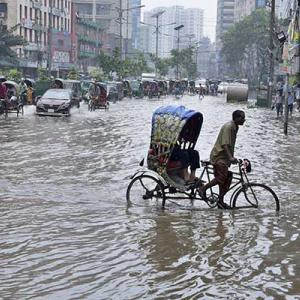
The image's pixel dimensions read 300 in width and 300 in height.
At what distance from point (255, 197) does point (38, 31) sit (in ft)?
231

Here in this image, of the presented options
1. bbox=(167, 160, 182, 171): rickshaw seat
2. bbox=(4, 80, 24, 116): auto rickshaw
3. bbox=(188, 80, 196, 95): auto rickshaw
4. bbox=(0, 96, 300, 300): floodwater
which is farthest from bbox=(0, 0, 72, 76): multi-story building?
bbox=(167, 160, 182, 171): rickshaw seat

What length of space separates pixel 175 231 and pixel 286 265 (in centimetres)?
187

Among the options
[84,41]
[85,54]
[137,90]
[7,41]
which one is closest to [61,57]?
[85,54]

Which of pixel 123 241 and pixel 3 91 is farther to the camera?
pixel 3 91

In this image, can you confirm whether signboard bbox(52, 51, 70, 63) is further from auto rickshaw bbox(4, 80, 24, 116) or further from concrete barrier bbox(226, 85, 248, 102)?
auto rickshaw bbox(4, 80, 24, 116)

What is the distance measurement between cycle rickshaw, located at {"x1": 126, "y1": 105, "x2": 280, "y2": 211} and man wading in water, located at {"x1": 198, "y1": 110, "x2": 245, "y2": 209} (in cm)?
13

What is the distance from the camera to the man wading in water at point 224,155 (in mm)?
9484

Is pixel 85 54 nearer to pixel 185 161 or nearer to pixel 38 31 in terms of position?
pixel 38 31

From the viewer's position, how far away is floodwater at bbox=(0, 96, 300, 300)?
6.34 meters

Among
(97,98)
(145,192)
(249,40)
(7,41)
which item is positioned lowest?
(145,192)

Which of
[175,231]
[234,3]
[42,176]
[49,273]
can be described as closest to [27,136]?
[42,176]

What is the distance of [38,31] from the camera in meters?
77.2

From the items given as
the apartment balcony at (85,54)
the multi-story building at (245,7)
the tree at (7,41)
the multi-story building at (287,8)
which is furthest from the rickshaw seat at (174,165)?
the multi-story building at (245,7)

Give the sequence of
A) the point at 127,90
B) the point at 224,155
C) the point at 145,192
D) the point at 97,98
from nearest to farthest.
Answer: the point at 224,155, the point at 145,192, the point at 97,98, the point at 127,90
